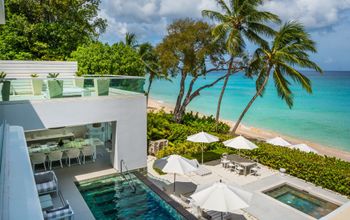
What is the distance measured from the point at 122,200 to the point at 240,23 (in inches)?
648

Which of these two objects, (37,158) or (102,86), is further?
(37,158)

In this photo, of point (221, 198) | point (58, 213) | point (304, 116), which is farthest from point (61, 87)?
point (304, 116)

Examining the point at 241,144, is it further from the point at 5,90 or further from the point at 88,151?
the point at 5,90

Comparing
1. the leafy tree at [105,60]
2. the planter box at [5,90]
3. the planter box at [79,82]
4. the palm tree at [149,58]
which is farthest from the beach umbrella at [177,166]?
the palm tree at [149,58]

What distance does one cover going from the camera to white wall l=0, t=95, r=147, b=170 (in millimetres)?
9352

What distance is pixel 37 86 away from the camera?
967 cm

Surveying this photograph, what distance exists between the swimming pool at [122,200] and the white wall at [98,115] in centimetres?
113

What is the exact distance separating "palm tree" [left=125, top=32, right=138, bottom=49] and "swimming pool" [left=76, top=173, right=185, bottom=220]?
25788 mm

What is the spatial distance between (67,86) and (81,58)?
910 cm

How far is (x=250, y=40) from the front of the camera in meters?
20.8

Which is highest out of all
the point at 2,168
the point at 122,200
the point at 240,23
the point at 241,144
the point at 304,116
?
the point at 240,23

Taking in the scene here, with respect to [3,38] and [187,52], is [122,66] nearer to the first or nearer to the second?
[187,52]

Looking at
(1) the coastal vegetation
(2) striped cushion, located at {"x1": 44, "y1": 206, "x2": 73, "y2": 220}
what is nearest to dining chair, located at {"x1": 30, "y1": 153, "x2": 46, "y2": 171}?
(2) striped cushion, located at {"x1": 44, "y1": 206, "x2": 73, "y2": 220}

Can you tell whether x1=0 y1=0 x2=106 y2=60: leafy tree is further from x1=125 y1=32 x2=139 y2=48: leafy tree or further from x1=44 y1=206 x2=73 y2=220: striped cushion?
x1=44 y1=206 x2=73 y2=220: striped cushion
